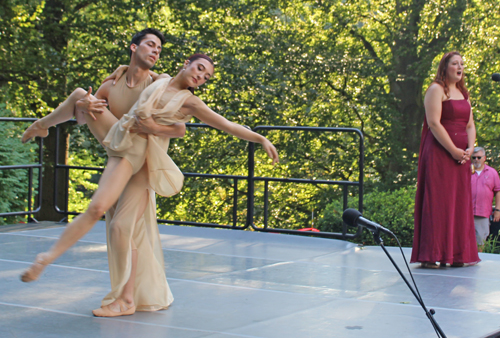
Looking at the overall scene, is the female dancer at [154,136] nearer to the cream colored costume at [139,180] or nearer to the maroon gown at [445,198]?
the cream colored costume at [139,180]

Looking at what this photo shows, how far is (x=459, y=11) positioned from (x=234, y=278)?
1252cm

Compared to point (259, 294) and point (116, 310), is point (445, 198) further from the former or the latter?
point (116, 310)

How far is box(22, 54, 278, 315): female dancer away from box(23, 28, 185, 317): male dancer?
43mm

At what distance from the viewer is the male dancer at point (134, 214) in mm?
4012

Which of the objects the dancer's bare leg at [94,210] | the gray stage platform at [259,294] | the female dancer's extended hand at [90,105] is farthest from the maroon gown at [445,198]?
the female dancer's extended hand at [90,105]

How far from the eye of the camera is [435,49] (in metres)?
16.2

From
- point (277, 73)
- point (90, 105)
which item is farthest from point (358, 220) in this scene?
point (277, 73)

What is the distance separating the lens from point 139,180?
4.12 m

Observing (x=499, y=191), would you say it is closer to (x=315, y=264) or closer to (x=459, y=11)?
(x=315, y=264)

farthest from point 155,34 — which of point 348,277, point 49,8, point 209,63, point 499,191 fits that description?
point 49,8

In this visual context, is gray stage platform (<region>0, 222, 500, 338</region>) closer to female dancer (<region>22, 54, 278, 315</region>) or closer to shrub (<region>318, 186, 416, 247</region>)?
female dancer (<region>22, 54, 278, 315</region>)

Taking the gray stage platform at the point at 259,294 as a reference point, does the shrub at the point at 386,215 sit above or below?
above

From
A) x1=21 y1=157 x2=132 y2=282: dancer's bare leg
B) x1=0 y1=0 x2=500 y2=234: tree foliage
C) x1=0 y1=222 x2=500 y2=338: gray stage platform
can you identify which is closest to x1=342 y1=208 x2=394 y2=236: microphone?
x1=0 y1=222 x2=500 y2=338: gray stage platform

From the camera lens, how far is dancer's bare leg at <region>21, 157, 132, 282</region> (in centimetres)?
355
